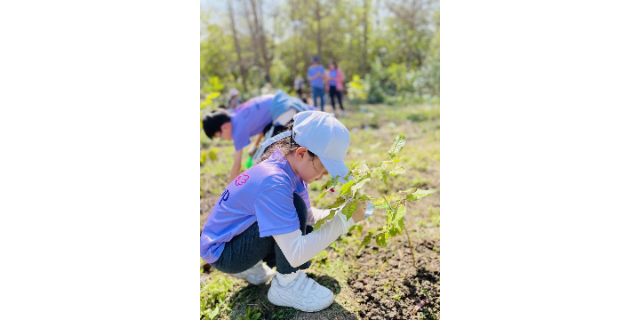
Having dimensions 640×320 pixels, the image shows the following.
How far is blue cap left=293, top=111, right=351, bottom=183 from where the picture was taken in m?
1.57

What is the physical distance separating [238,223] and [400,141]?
32.8 inches

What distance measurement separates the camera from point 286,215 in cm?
153

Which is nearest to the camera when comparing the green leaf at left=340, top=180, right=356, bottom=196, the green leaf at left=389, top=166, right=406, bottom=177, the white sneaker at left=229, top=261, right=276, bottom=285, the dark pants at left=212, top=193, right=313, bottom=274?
the green leaf at left=340, top=180, right=356, bottom=196

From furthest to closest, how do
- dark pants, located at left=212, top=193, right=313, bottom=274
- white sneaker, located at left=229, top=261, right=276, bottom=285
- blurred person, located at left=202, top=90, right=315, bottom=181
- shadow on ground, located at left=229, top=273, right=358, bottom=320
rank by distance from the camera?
blurred person, located at left=202, top=90, right=315, bottom=181 → white sneaker, located at left=229, top=261, right=276, bottom=285 → shadow on ground, located at left=229, top=273, right=358, bottom=320 → dark pants, located at left=212, top=193, right=313, bottom=274

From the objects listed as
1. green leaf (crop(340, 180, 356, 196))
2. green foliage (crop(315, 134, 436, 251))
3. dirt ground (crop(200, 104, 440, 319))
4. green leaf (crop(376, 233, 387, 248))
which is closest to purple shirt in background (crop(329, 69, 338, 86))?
dirt ground (crop(200, 104, 440, 319))

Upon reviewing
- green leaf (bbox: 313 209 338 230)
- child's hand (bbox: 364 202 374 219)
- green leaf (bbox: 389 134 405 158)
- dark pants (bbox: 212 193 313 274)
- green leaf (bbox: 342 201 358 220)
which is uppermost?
green leaf (bbox: 389 134 405 158)

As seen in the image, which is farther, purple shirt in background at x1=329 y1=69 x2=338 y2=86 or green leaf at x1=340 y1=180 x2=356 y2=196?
purple shirt in background at x1=329 y1=69 x2=338 y2=86

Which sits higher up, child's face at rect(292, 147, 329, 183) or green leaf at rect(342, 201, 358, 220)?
child's face at rect(292, 147, 329, 183)

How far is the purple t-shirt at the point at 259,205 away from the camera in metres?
1.52

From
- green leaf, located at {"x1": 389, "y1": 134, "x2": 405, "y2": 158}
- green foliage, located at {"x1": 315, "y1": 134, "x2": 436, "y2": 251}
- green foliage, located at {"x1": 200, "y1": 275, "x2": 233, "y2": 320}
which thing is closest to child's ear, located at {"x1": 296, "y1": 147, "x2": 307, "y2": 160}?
green foliage, located at {"x1": 315, "y1": 134, "x2": 436, "y2": 251}

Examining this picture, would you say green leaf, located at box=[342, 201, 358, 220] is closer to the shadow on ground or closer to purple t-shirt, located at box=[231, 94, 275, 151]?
the shadow on ground

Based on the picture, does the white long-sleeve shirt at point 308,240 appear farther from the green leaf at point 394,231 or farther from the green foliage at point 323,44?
the green foliage at point 323,44

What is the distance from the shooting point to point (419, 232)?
101 inches
